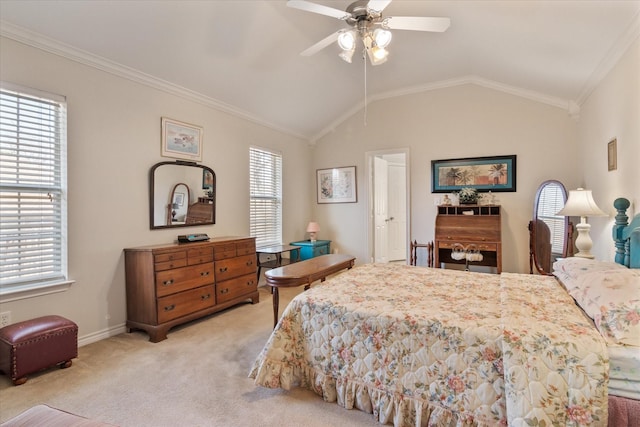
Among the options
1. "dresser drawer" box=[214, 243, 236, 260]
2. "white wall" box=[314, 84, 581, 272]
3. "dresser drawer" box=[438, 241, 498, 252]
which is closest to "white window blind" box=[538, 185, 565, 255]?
"white wall" box=[314, 84, 581, 272]

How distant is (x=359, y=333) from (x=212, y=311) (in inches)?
86.1

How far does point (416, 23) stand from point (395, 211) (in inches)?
204

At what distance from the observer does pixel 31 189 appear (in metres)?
2.52

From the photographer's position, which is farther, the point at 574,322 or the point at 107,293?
the point at 107,293

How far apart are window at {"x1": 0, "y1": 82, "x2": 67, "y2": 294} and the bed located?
205 centimetres

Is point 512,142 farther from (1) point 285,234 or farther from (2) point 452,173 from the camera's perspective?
(1) point 285,234

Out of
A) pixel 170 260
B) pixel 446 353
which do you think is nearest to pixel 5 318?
pixel 170 260

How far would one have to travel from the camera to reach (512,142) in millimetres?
4500

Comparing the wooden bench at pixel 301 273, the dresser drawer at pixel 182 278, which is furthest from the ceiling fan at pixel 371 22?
the dresser drawer at pixel 182 278

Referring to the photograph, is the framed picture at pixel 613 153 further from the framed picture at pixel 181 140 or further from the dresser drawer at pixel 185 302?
the framed picture at pixel 181 140

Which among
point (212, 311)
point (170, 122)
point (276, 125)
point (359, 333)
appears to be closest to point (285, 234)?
point (276, 125)

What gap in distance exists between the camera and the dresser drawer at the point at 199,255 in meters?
3.23

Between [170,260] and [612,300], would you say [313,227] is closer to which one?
[170,260]

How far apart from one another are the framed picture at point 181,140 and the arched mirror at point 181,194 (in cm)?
10
